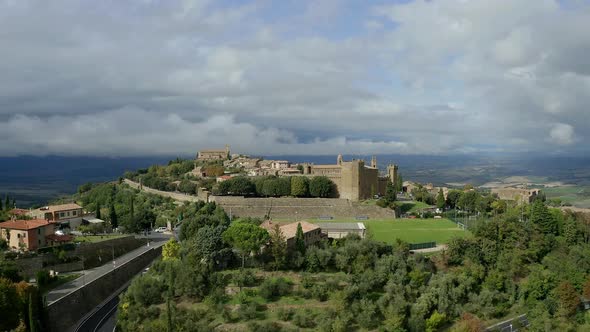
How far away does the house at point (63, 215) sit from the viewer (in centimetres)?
4322

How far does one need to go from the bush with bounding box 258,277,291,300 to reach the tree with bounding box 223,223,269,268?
3.23 m

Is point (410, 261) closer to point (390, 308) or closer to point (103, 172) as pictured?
point (390, 308)

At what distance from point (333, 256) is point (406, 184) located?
48.3 meters

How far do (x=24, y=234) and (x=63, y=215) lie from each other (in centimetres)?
1130

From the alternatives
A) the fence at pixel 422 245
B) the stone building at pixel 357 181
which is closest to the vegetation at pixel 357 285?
the fence at pixel 422 245

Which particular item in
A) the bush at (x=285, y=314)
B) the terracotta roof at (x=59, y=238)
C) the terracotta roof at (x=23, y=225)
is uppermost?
the terracotta roof at (x=23, y=225)

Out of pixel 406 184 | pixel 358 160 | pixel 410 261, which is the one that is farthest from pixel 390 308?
pixel 406 184

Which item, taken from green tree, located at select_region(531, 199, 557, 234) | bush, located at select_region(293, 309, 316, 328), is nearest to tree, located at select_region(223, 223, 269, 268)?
bush, located at select_region(293, 309, 316, 328)

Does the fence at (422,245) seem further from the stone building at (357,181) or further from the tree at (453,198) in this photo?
the tree at (453,198)

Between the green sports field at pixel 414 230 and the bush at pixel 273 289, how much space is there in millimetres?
12029

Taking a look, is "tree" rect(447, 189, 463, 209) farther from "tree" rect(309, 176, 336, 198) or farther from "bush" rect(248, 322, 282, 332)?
"bush" rect(248, 322, 282, 332)

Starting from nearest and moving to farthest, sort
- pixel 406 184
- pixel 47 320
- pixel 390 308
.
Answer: pixel 47 320 < pixel 390 308 < pixel 406 184

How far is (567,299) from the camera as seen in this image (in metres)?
32.3

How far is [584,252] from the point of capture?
37.8 meters
